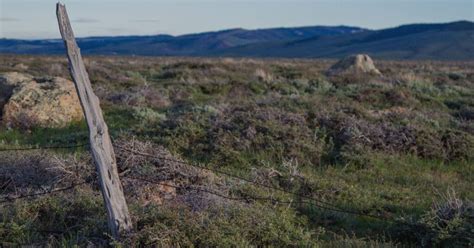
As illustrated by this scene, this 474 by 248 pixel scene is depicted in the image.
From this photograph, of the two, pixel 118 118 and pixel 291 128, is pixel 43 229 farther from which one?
pixel 118 118

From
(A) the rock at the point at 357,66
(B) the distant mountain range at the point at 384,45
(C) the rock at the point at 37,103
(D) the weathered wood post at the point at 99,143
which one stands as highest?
(D) the weathered wood post at the point at 99,143

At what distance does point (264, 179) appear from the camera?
797cm

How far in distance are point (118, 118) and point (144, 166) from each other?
6362mm

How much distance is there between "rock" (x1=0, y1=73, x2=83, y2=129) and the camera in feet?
40.9

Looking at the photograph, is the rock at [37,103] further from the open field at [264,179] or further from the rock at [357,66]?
the rock at [357,66]

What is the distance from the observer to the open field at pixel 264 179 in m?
5.74

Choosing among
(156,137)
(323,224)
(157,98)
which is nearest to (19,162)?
(156,137)

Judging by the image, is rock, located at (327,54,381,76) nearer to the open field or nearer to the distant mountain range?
the open field

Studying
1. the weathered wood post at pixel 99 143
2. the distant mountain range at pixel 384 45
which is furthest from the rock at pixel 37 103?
the distant mountain range at pixel 384 45

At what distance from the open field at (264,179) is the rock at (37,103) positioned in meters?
0.44

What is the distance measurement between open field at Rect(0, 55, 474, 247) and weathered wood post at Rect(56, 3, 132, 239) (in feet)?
0.96

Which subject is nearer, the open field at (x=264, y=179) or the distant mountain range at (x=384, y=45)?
the open field at (x=264, y=179)

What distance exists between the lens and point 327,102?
44.8 ft

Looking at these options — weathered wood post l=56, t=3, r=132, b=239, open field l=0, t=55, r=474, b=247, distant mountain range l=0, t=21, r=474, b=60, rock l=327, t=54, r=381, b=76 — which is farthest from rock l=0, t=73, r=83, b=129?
distant mountain range l=0, t=21, r=474, b=60
